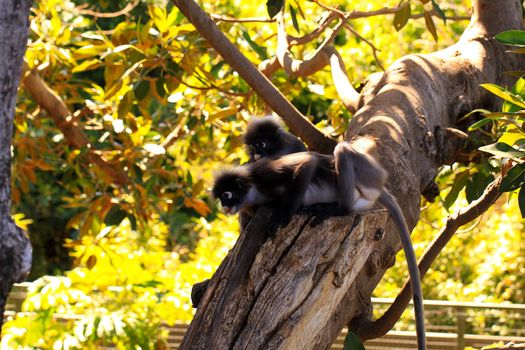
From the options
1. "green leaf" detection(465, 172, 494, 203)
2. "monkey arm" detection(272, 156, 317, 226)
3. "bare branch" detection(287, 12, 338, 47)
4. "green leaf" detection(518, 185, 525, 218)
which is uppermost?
"bare branch" detection(287, 12, 338, 47)

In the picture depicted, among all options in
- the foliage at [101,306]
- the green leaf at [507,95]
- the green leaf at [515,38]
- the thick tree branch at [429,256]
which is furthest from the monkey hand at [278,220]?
the foliage at [101,306]

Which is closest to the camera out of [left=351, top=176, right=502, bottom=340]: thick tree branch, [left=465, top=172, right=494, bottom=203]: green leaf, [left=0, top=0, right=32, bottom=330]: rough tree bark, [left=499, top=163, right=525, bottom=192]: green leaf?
[left=0, top=0, right=32, bottom=330]: rough tree bark

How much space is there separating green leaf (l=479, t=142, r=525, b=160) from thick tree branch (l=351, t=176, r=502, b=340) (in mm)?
447

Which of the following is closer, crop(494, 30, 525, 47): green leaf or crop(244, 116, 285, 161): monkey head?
crop(494, 30, 525, 47): green leaf

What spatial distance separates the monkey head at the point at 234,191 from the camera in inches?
115

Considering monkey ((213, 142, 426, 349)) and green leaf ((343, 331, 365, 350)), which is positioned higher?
monkey ((213, 142, 426, 349))

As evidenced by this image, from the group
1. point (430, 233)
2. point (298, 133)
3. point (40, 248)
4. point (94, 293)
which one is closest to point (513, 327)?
point (430, 233)

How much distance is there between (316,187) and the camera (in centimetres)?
289

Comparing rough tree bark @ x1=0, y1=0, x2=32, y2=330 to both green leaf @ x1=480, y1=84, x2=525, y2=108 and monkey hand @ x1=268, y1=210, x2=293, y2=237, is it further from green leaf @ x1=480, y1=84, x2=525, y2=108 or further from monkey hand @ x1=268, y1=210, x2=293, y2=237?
green leaf @ x1=480, y1=84, x2=525, y2=108

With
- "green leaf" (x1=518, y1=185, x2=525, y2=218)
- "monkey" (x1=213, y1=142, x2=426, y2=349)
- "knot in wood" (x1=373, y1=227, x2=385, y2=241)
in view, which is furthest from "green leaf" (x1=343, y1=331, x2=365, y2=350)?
"green leaf" (x1=518, y1=185, x2=525, y2=218)

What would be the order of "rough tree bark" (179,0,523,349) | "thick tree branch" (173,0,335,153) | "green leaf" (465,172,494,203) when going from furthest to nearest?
"green leaf" (465,172,494,203)
"thick tree branch" (173,0,335,153)
"rough tree bark" (179,0,523,349)

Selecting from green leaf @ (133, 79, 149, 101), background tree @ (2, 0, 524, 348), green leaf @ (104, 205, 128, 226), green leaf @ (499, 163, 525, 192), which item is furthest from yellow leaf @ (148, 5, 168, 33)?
green leaf @ (499, 163, 525, 192)

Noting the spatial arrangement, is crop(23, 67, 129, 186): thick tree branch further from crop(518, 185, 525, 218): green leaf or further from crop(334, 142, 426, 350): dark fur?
crop(518, 185, 525, 218): green leaf

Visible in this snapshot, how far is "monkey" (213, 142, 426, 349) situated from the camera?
8.80 ft
